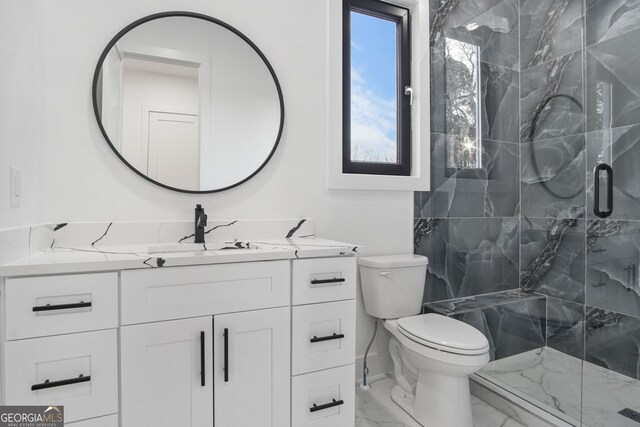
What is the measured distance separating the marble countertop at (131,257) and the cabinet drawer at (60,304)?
3 cm

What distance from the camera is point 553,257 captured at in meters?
2.33

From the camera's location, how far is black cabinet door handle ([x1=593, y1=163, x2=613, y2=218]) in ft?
6.64

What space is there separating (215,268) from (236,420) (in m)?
0.56

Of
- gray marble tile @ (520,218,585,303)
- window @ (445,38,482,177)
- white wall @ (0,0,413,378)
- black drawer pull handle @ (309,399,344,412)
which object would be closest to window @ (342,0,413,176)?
white wall @ (0,0,413,378)

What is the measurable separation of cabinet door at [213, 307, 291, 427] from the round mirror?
702mm

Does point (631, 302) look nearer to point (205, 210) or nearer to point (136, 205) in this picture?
point (205, 210)

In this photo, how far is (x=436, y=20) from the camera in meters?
Answer: 2.20

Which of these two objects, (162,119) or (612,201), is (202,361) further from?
(612,201)

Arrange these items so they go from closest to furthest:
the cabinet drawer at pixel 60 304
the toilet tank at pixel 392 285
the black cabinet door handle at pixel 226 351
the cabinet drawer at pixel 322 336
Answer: the cabinet drawer at pixel 60 304, the black cabinet door handle at pixel 226 351, the cabinet drawer at pixel 322 336, the toilet tank at pixel 392 285

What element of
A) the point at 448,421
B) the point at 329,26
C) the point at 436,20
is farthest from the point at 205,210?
the point at 436,20

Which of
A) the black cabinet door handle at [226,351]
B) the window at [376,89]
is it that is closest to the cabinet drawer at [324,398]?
the black cabinet door handle at [226,351]

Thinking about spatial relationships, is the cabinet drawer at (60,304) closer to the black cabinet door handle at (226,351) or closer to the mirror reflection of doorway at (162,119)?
the black cabinet door handle at (226,351)

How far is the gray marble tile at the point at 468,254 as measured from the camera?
86.0 inches

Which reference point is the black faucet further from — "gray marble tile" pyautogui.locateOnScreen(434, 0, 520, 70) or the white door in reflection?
"gray marble tile" pyautogui.locateOnScreen(434, 0, 520, 70)
